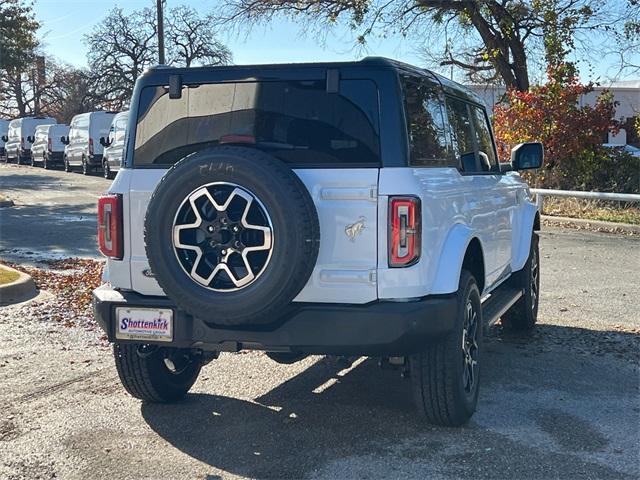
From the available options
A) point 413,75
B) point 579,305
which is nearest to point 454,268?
point 413,75

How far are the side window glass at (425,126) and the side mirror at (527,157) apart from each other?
1658mm

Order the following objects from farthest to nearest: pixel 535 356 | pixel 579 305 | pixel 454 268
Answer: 1. pixel 579 305
2. pixel 535 356
3. pixel 454 268

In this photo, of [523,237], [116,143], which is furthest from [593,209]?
[116,143]

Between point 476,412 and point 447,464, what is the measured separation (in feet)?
2.78

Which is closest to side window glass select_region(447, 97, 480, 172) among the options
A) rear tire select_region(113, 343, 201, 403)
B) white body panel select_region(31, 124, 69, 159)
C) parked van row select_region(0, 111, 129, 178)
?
rear tire select_region(113, 343, 201, 403)

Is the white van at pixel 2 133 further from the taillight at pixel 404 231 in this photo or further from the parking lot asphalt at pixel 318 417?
the taillight at pixel 404 231

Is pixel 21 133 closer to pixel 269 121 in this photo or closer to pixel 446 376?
pixel 269 121

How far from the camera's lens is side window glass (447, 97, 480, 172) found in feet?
16.7

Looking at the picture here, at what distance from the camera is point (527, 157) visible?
6.33m

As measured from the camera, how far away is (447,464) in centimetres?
389

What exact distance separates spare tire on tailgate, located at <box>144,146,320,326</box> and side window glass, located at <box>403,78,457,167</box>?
74cm

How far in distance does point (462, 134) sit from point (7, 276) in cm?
542

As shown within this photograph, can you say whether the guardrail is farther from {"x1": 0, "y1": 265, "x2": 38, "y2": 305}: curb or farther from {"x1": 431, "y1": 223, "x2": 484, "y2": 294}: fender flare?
{"x1": 431, "y1": 223, "x2": 484, "y2": 294}: fender flare

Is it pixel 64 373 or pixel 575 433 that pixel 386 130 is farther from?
pixel 64 373
